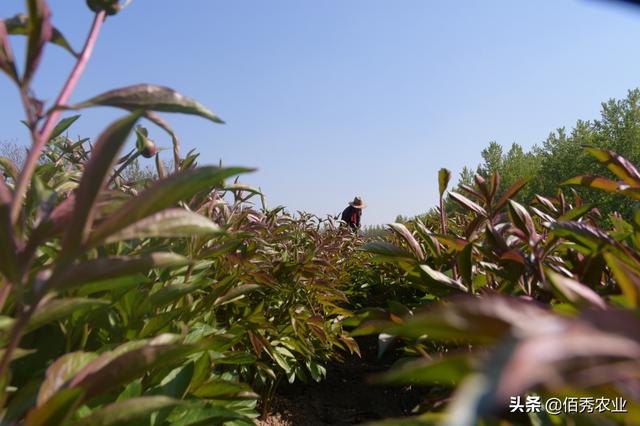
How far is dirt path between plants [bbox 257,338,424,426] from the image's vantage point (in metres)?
3.48

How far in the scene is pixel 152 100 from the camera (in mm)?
741

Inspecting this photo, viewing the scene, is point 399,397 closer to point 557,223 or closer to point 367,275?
point 367,275

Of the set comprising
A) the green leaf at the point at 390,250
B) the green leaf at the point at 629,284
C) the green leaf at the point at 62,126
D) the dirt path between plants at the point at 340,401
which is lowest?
the dirt path between plants at the point at 340,401

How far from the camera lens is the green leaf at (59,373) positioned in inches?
28.8

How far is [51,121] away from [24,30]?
0.23m

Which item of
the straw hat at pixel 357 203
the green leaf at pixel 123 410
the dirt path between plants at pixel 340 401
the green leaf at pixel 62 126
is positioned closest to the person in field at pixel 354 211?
the straw hat at pixel 357 203

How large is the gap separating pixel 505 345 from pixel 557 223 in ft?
2.97

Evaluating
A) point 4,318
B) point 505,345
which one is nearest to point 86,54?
point 4,318

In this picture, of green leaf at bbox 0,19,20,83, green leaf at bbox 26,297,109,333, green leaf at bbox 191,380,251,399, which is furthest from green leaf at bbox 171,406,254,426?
green leaf at bbox 0,19,20,83

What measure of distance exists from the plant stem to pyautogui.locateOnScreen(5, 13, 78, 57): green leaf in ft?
0.09

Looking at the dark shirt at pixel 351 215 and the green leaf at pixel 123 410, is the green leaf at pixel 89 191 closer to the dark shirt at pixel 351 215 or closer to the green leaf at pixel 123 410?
the green leaf at pixel 123 410

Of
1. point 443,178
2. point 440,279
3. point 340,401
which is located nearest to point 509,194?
point 443,178

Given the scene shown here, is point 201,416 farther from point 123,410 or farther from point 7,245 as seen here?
point 7,245

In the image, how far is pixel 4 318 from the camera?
2.85 feet
